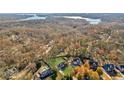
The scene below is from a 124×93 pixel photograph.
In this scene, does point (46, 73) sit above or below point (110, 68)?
below

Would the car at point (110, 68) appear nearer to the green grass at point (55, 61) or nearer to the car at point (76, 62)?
the car at point (76, 62)

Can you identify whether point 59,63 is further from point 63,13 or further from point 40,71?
point 63,13

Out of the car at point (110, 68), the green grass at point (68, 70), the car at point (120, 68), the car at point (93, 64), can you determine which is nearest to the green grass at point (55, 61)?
the green grass at point (68, 70)

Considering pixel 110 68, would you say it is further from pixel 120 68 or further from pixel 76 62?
pixel 76 62

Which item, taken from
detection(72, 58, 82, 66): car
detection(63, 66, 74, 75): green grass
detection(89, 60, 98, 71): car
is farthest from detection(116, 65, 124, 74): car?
detection(63, 66, 74, 75): green grass

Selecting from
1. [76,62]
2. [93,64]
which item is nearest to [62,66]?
[76,62]

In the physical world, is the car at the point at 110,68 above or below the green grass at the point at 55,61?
below

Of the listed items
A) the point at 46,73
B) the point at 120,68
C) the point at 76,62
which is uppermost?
the point at 76,62

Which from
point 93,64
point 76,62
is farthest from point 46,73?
point 93,64

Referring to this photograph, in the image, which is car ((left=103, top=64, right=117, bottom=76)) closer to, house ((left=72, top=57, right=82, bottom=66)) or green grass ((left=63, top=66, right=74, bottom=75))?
house ((left=72, top=57, right=82, bottom=66))

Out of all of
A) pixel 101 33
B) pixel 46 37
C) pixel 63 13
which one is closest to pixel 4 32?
pixel 46 37
